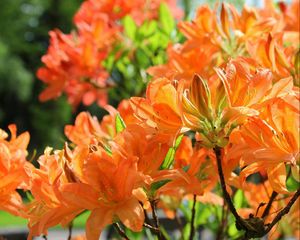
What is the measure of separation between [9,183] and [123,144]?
0.56 feet

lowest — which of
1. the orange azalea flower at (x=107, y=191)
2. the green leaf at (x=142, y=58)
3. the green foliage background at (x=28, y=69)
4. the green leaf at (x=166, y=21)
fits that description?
the green foliage background at (x=28, y=69)

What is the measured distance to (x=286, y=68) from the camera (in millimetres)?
852

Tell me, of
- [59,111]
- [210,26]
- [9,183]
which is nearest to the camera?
[9,183]

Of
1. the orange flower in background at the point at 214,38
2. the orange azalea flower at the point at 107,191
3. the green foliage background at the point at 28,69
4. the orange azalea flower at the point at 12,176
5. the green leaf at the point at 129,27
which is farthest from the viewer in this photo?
the green foliage background at the point at 28,69

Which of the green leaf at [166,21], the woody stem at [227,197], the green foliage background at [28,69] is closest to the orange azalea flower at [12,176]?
the woody stem at [227,197]

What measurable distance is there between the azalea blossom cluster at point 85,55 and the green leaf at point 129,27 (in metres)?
0.02

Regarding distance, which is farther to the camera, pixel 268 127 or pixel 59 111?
pixel 59 111

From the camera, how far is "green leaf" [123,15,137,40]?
64.1 inches

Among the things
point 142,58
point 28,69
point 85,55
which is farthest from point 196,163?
point 28,69

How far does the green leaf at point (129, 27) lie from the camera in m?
1.63

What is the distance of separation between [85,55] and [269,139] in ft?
3.01

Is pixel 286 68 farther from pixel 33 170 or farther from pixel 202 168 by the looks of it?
pixel 33 170

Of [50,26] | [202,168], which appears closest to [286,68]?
[202,168]

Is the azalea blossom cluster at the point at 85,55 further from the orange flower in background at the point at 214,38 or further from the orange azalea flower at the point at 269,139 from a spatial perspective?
the orange azalea flower at the point at 269,139
